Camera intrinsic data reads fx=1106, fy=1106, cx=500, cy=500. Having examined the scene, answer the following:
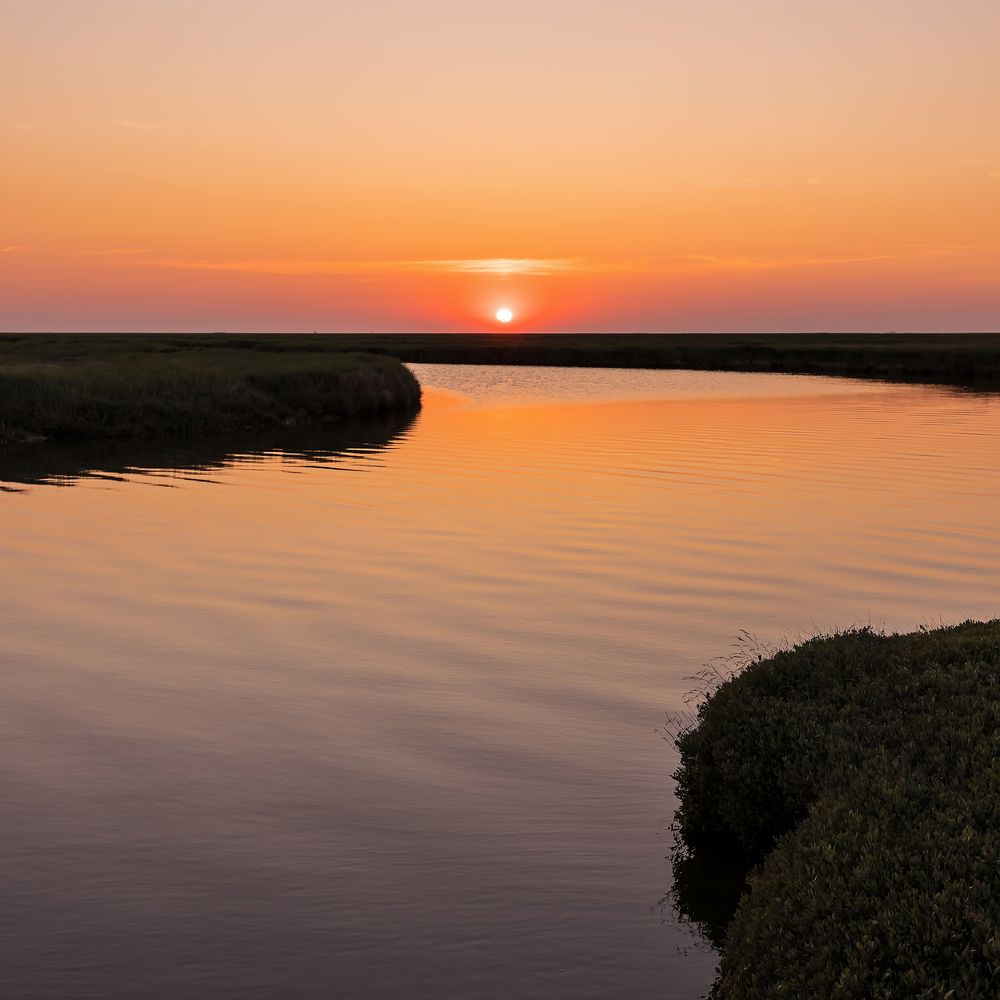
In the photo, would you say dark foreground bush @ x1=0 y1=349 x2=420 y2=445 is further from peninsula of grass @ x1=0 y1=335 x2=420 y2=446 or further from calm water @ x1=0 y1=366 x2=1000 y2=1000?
calm water @ x1=0 y1=366 x2=1000 y2=1000

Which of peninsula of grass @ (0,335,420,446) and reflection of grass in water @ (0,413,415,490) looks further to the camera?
peninsula of grass @ (0,335,420,446)

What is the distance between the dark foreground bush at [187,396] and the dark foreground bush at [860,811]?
3659 centimetres

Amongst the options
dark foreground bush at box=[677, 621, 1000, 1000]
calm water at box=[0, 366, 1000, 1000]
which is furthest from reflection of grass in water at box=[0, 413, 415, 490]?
dark foreground bush at box=[677, 621, 1000, 1000]

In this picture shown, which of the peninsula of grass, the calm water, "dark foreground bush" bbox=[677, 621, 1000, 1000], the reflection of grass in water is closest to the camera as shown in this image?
"dark foreground bush" bbox=[677, 621, 1000, 1000]

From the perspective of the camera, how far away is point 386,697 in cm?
1333

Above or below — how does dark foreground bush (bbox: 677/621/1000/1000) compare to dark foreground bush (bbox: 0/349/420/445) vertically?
below

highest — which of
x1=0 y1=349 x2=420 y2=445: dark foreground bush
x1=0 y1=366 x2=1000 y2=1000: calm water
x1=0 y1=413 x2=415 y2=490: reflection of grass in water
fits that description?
x1=0 y1=349 x2=420 y2=445: dark foreground bush

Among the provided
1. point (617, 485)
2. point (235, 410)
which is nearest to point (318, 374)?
point (235, 410)

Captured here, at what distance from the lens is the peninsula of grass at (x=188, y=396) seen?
140 feet

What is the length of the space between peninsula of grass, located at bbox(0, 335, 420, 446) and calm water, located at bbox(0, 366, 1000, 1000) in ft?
33.3

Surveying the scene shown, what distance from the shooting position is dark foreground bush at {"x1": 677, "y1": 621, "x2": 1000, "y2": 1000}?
6.16 metres

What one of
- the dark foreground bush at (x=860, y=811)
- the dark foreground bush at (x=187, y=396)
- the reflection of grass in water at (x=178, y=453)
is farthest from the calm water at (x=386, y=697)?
the dark foreground bush at (x=187, y=396)

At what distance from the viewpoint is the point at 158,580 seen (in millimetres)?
19359

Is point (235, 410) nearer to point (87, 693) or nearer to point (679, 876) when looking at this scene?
point (87, 693)
